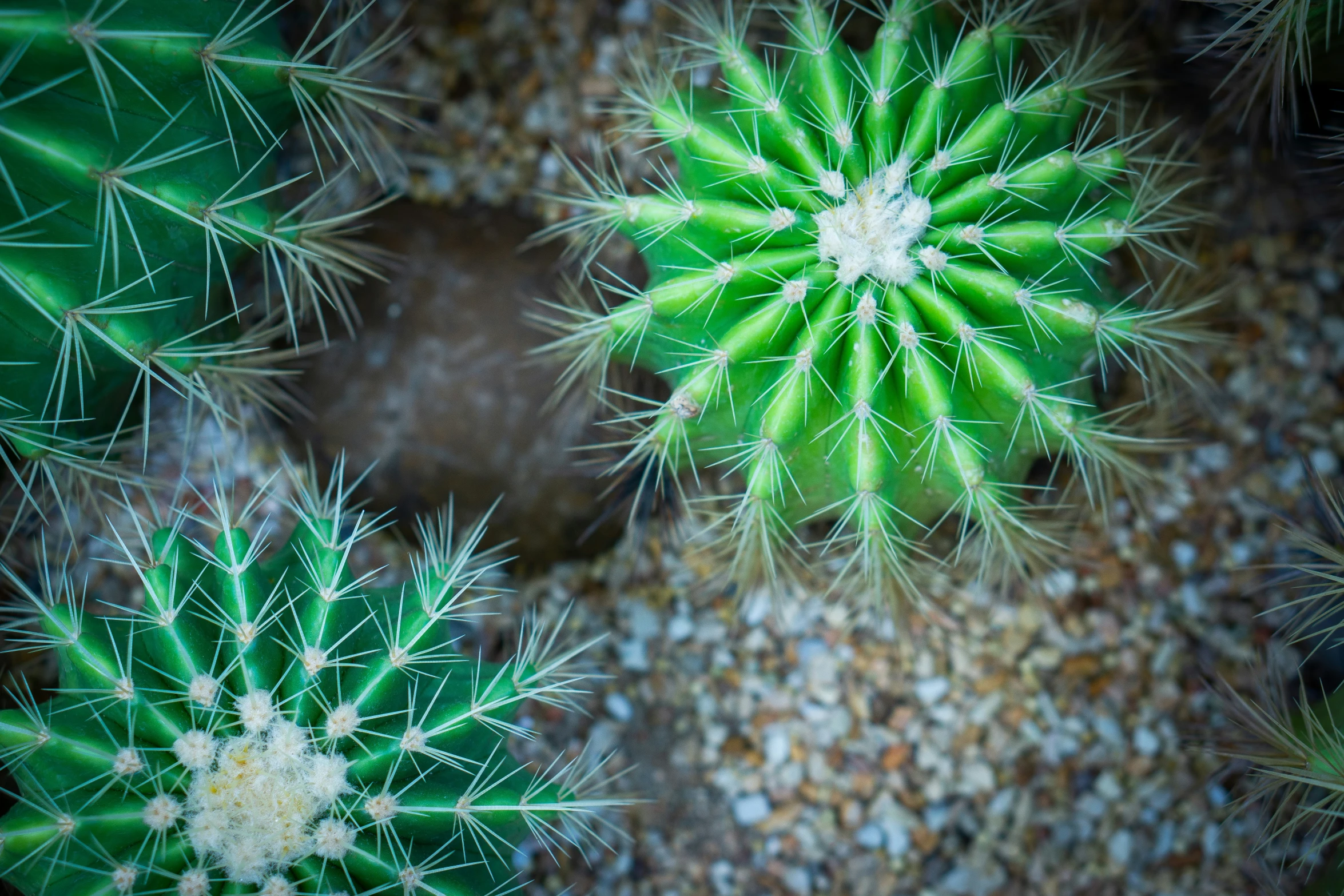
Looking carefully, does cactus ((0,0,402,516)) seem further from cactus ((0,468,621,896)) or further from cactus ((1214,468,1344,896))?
cactus ((1214,468,1344,896))

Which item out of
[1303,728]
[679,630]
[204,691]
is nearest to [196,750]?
[204,691]

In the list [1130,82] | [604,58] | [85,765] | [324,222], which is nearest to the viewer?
[85,765]

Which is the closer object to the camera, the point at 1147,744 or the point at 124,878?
the point at 124,878

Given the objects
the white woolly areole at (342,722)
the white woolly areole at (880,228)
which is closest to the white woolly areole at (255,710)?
the white woolly areole at (342,722)

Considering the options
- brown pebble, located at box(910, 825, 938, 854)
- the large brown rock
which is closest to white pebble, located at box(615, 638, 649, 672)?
the large brown rock

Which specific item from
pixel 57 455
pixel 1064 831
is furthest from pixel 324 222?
pixel 1064 831

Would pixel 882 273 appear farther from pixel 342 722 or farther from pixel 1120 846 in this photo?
pixel 1120 846

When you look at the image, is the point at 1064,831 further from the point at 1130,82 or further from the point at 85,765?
the point at 85,765
